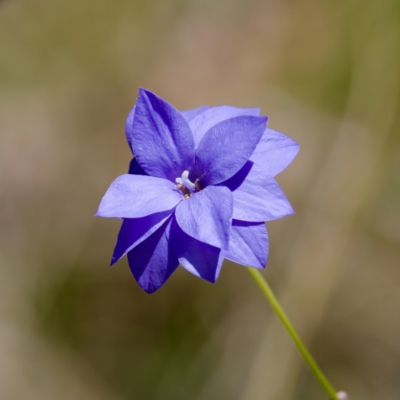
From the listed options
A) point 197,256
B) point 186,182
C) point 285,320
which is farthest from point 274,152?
point 285,320

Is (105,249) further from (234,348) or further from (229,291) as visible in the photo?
(234,348)

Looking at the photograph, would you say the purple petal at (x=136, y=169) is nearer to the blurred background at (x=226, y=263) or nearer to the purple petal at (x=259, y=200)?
the purple petal at (x=259, y=200)

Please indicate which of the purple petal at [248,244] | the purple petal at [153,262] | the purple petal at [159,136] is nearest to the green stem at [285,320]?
the purple petal at [248,244]

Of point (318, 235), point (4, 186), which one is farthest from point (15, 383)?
point (318, 235)

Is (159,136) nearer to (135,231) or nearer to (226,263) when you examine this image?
(135,231)

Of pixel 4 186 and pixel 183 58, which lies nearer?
pixel 4 186
